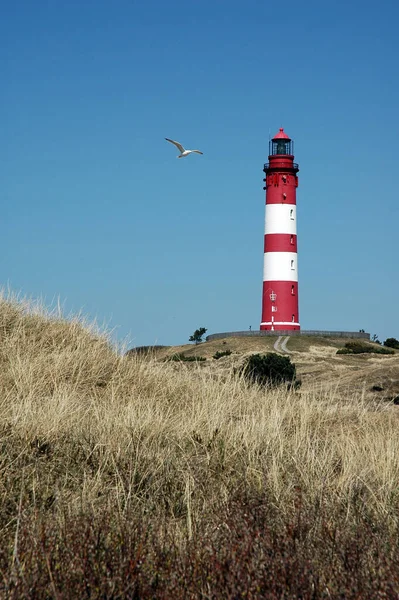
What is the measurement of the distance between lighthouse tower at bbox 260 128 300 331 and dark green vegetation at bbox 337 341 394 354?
3.83 meters

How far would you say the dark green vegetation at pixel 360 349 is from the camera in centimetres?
4739

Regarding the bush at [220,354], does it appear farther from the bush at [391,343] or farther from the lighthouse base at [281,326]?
the bush at [391,343]

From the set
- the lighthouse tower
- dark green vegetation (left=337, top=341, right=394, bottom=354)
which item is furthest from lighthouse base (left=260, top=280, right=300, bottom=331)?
dark green vegetation (left=337, top=341, right=394, bottom=354)

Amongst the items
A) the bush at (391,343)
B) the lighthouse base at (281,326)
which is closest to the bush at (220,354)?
the lighthouse base at (281,326)

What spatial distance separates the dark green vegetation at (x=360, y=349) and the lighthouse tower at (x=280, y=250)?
3831mm

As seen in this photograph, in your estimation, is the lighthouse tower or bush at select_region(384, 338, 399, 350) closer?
the lighthouse tower

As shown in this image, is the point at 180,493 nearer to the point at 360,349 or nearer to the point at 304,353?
the point at 304,353

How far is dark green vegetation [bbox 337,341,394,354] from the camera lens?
4739 cm

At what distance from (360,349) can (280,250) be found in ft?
24.9

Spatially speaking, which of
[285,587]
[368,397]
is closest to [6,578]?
[285,587]

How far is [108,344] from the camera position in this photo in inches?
552

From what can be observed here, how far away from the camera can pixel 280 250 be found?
50406 mm

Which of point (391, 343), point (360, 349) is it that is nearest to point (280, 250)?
point (360, 349)

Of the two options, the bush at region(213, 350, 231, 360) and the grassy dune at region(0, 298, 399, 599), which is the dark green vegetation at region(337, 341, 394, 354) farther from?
the grassy dune at region(0, 298, 399, 599)
